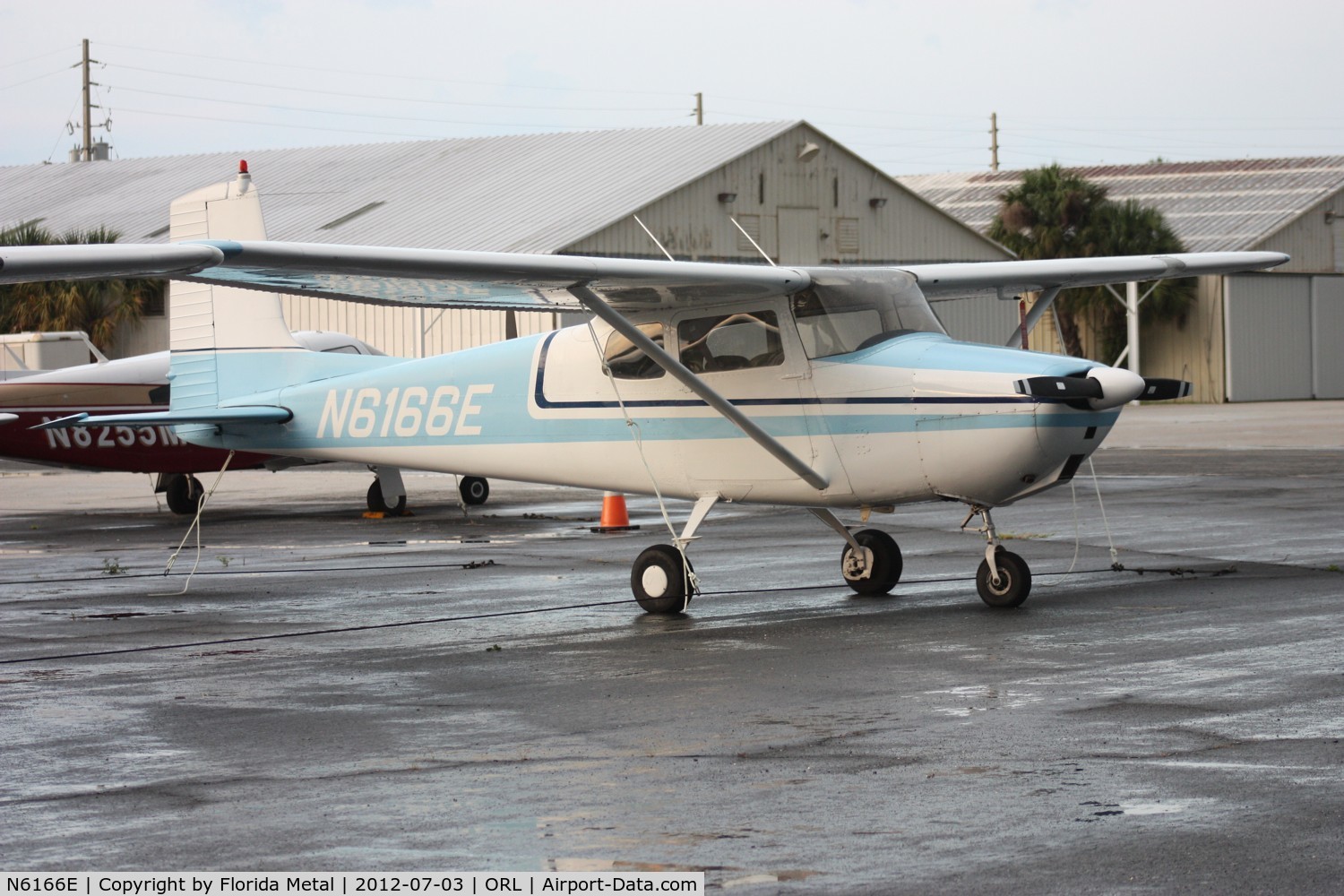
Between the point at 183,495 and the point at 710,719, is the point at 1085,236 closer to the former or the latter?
the point at 183,495

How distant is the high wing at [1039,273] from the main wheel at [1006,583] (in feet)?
7.54

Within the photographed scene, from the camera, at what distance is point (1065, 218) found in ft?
174

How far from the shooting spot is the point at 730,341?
1145 centimetres

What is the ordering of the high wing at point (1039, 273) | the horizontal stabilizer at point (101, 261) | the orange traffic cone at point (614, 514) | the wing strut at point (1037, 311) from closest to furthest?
the horizontal stabilizer at point (101, 261) < the high wing at point (1039, 273) < the wing strut at point (1037, 311) < the orange traffic cone at point (614, 514)

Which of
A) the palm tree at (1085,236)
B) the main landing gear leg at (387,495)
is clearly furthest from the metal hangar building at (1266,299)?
the main landing gear leg at (387,495)

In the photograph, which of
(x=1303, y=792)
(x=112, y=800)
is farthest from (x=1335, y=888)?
(x=112, y=800)

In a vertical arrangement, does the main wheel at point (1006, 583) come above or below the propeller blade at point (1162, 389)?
below

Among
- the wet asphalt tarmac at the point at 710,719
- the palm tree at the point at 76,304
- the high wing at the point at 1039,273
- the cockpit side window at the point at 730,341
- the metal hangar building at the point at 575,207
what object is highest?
the metal hangar building at the point at 575,207

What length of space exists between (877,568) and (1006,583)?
1.26m

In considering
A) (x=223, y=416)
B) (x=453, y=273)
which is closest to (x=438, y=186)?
(x=223, y=416)

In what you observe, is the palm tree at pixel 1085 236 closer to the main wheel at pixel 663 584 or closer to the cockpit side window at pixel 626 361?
the cockpit side window at pixel 626 361

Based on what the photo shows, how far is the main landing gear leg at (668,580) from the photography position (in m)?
11.3

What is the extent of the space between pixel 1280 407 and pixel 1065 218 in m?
9.85

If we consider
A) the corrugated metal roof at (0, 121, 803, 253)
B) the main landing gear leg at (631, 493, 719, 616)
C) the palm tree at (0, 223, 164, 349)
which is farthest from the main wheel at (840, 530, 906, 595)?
the palm tree at (0, 223, 164, 349)
